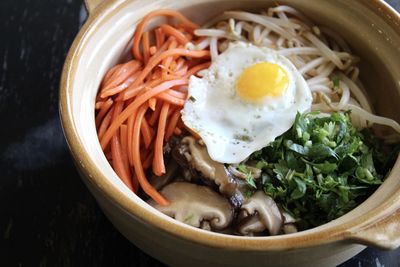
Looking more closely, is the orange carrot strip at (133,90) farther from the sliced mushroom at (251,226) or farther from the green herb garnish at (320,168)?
the sliced mushroom at (251,226)

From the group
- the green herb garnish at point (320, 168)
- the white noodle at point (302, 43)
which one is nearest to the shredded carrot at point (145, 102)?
the white noodle at point (302, 43)

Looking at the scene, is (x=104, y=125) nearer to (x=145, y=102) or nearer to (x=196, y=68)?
(x=145, y=102)

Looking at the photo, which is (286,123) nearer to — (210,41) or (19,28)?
(210,41)

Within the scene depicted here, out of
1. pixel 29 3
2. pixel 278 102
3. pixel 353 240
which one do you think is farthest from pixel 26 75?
pixel 353 240

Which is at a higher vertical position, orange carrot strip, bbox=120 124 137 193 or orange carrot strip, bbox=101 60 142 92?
orange carrot strip, bbox=101 60 142 92

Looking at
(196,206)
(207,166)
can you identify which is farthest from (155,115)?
(196,206)

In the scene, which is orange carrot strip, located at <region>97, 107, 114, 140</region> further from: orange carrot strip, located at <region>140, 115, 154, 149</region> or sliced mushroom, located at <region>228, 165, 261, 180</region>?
sliced mushroom, located at <region>228, 165, 261, 180</region>

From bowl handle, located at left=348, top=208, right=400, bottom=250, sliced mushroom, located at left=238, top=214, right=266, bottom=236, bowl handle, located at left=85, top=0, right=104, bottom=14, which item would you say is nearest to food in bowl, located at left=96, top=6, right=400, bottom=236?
sliced mushroom, located at left=238, top=214, right=266, bottom=236
